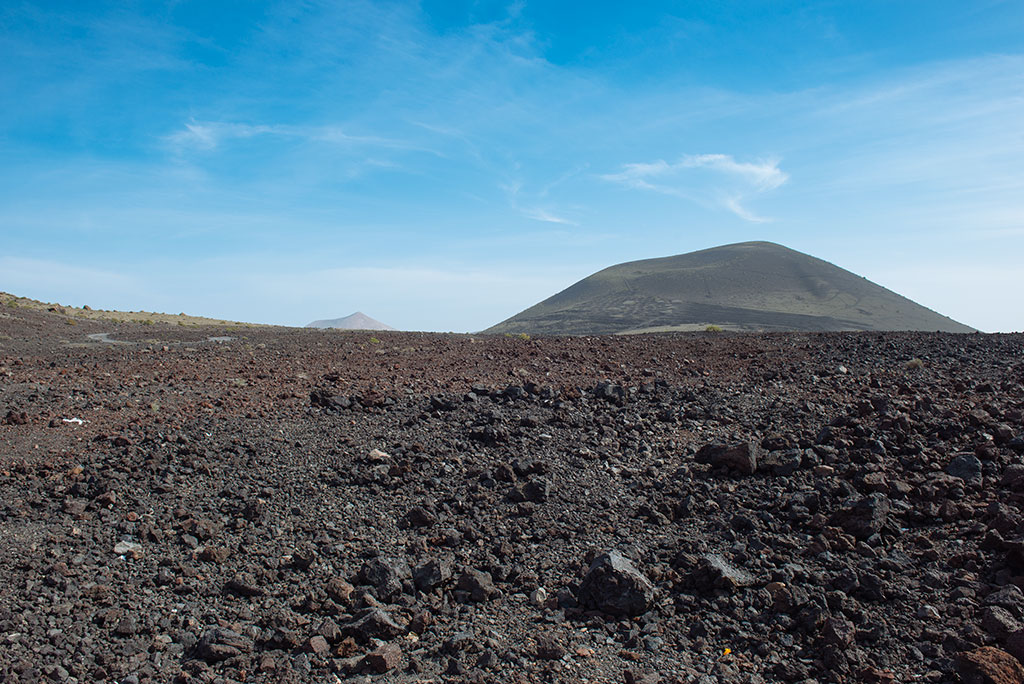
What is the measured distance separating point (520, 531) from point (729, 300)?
64828mm

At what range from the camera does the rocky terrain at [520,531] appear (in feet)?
11.4

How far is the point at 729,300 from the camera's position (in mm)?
65875

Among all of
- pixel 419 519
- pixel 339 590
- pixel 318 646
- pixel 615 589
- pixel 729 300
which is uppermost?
pixel 729 300

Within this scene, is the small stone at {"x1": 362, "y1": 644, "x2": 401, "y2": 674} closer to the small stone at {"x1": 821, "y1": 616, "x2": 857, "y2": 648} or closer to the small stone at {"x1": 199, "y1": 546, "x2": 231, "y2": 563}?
the small stone at {"x1": 199, "y1": 546, "x2": 231, "y2": 563}

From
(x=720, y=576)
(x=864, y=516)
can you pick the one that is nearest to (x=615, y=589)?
(x=720, y=576)

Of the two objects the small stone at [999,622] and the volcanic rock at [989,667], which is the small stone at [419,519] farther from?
the small stone at [999,622]

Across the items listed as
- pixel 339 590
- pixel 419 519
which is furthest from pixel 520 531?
pixel 339 590

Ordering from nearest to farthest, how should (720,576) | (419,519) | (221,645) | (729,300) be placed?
(221,645)
(720,576)
(419,519)
(729,300)

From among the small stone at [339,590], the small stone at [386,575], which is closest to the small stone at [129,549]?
the small stone at [339,590]

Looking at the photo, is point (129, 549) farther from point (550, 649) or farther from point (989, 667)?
point (989, 667)

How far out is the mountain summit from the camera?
186ft

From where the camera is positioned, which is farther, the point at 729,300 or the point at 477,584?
the point at 729,300

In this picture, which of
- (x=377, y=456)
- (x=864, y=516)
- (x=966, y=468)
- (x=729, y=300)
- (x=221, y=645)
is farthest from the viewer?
(x=729, y=300)

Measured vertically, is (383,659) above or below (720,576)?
Result: below
